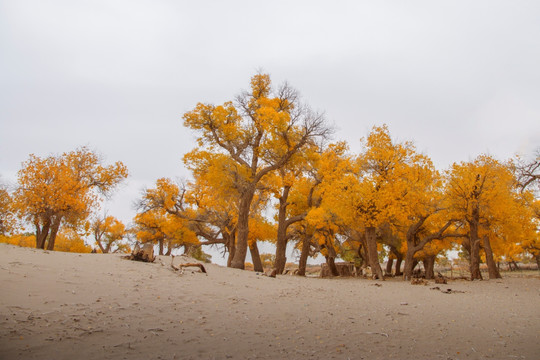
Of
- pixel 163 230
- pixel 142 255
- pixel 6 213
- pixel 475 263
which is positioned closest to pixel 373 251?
pixel 475 263

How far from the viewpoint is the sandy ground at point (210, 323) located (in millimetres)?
3986

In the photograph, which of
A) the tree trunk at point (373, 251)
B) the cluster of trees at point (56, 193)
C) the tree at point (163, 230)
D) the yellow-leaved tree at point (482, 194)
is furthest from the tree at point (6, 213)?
the yellow-leaved tree at point (482, 194)

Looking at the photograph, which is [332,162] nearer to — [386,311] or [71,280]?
[386,311]

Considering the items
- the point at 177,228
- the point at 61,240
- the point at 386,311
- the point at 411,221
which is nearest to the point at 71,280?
the point at 386,311

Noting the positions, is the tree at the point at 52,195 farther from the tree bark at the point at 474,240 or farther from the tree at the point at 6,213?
the tree bark at the point at 474,240

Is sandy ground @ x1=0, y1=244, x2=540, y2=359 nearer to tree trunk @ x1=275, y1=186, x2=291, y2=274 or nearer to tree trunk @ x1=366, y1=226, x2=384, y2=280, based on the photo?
tree trunk @ x1=366, y1=226, x2=384, y2=280

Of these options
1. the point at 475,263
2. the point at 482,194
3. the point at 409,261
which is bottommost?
the point at 409,261

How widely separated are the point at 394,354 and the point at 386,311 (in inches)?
115

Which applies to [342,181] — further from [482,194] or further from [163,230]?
[163,230]

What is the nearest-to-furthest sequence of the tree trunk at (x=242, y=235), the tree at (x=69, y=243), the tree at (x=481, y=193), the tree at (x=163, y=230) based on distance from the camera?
the tree trunk at (x=242, y=235), the tree at (x=481, y=193), the tree at (x=163, y=230), the tree at (x=69, y=243)

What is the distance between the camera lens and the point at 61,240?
143ft

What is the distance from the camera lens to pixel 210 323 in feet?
16.6

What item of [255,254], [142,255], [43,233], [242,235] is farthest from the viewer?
[255,254]

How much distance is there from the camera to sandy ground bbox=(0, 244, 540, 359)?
3986mm
